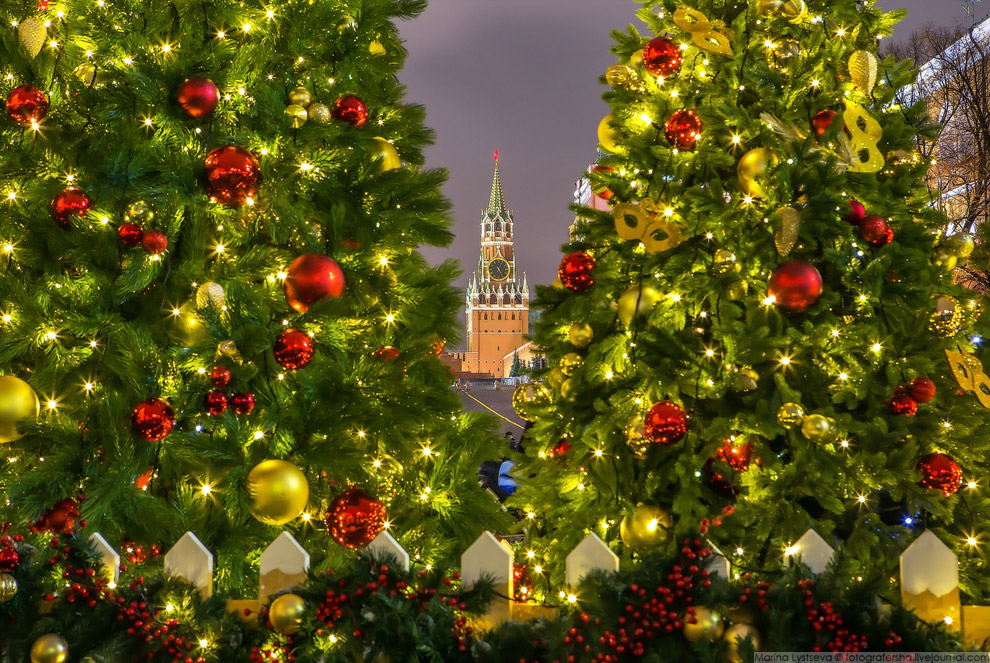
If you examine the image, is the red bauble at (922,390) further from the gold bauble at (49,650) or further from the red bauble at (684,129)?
the gold bauble at (49,650)

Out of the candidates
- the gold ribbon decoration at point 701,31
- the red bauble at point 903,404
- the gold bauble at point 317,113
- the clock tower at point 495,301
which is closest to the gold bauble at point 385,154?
the gold bauble at point 317,113

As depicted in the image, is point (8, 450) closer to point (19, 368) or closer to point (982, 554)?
point (19, 368)

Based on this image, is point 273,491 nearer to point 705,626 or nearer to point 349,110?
point 705,626

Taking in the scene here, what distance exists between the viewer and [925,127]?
3.46 meters

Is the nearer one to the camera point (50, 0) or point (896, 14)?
point (50, 0)

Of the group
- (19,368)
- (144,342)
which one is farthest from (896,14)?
(19,368)

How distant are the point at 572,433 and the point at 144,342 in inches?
66.4

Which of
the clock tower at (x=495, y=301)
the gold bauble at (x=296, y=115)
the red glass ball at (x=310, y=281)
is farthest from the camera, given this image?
the clock tower at (x=495, y=301)

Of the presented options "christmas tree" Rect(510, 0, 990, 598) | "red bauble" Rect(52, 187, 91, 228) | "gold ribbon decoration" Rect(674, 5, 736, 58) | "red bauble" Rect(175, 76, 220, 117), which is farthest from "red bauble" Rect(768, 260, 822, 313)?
"red bauble" Rect(52, 187, 91, 228)

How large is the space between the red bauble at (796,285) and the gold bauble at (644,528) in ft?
2.93

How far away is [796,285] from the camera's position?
108 inches

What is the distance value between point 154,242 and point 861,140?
8.54 ft

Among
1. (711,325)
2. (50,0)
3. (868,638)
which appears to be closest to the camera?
(868,638)

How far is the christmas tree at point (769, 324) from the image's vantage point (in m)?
2.80
